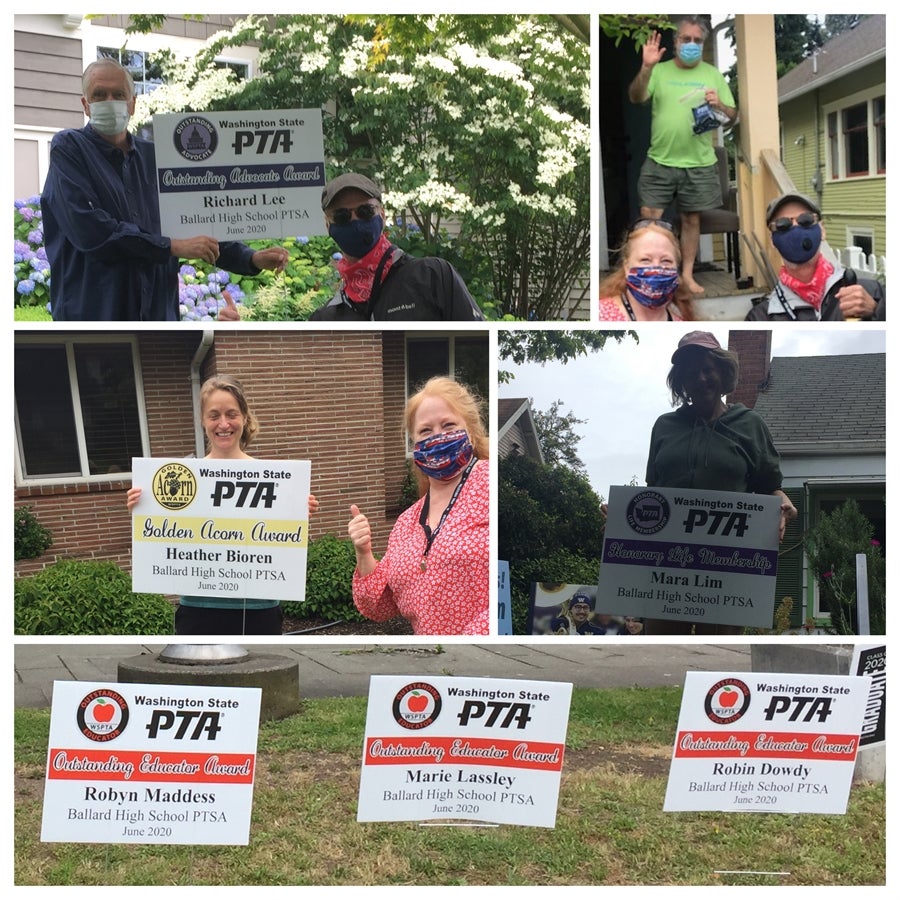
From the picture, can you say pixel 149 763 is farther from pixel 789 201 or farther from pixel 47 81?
pixel 789 201

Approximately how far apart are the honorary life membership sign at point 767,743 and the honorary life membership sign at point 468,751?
0.52m

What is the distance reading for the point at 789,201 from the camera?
4.88 meters

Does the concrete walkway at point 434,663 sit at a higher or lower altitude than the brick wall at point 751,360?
lower

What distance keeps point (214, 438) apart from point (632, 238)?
182 cm

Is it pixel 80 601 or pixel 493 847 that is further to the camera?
pixel 493 847

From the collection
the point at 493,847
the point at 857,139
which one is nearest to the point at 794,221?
the point at 857,139

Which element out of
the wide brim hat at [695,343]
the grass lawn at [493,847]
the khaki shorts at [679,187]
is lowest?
the grass lawn at [493,847]

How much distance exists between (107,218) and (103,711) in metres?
1.88

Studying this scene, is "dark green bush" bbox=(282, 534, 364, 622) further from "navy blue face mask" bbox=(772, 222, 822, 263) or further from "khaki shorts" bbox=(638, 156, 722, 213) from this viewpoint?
"navy blue face mask" bbox=(772, 222, 822, 263)

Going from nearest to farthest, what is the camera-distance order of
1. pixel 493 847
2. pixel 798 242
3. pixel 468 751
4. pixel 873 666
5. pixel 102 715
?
pixel 102 715, pixel 468 751, pixel 798 242, pixel 493 847, pixel 873 666

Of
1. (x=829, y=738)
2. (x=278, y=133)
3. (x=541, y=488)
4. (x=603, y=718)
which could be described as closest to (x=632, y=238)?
(x=541, y=488)

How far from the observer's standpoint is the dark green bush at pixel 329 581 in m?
5.02

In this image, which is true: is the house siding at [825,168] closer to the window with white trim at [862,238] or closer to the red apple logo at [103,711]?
the window with white trim at [862,238]

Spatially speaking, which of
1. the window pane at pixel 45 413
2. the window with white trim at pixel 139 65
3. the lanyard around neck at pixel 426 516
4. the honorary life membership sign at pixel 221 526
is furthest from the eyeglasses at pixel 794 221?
the window pane at pixel 45 413
